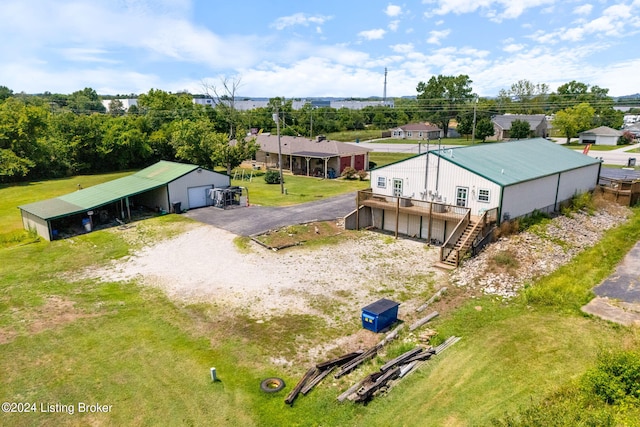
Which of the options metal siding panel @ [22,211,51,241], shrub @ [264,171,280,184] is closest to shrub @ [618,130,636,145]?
shrub @ [264,171,280,184]

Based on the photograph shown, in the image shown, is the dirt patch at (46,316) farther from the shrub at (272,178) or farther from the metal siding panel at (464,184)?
the shrub at (272,178)

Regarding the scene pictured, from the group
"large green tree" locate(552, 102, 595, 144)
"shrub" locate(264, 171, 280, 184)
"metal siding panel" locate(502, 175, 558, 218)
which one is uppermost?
"large green tree" locate(552, 102, 595, 144)

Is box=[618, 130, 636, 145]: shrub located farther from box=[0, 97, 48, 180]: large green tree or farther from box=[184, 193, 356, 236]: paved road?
box=[0, 97, 48, 180]: large green tree

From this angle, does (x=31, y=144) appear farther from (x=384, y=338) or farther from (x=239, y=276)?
(x=384, y=338)

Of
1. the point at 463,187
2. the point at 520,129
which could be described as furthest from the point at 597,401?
the point at 520,129

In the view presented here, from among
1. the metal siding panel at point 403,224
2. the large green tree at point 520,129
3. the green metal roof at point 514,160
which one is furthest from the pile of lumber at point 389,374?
the large green tree at point 520,129
